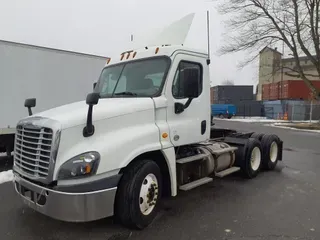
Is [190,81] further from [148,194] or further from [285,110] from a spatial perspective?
[285,110]

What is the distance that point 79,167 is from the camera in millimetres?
3490

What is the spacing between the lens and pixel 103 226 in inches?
166

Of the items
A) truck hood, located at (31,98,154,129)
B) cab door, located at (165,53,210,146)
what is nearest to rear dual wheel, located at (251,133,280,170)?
cab door, located at (165,53,210,146)

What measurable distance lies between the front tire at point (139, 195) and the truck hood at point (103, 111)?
2.63ft

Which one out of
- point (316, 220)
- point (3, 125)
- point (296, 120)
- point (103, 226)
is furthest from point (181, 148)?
point (296, 120)

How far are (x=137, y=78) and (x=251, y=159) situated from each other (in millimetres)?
3746

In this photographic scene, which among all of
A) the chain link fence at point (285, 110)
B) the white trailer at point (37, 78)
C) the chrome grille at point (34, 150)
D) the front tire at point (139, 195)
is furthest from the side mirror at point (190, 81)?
the chain link fence at point (285, 110)

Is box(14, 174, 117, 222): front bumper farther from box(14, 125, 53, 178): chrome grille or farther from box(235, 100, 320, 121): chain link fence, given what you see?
box(235, 100, 320, 121): chain link fence

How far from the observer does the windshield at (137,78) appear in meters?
4.65

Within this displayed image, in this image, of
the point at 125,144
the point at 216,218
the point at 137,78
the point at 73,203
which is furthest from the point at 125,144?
the point at 216,218

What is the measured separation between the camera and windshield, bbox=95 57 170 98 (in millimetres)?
4652

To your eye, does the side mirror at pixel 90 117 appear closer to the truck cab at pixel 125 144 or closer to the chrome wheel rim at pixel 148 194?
→ the truck cab at pixel 125 144

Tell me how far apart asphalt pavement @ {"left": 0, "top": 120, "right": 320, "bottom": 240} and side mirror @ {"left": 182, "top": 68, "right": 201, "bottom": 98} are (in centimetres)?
201

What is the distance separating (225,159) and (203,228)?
2319 millimetres
